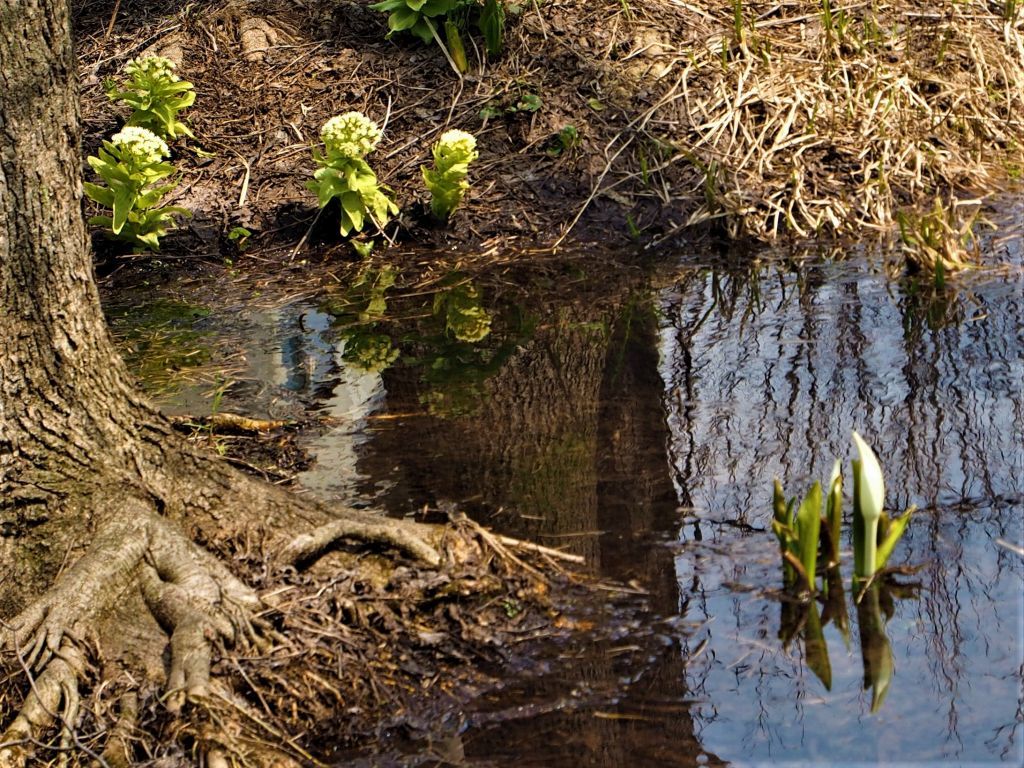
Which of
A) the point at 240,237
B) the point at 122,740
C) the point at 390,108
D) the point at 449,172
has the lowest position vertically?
the point at 122,740

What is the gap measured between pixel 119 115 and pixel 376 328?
3.08 metres

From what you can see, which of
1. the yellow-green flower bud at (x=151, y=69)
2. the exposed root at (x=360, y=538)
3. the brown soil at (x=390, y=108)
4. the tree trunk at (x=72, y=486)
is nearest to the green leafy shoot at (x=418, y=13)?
the brown soil at (x=390, y=108)

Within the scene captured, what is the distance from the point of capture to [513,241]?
21.2 feet

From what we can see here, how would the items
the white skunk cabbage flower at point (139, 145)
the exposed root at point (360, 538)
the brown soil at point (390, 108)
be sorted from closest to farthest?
the exposed root at point (360, 538) → the white skunk cabbage flower at point (139, 145) → the brown soil at point (390, 108)

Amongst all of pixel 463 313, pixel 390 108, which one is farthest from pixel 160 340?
pixel 390 108

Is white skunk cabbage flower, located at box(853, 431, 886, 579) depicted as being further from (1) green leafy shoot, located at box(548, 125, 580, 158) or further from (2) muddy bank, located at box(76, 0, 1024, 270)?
(1) green leafy shoot, located at box(548, 125, 580, 158)

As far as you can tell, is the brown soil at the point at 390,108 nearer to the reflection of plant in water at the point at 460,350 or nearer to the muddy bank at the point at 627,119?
the muddy bank at the point at 627,119

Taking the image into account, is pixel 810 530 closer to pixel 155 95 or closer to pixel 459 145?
pixel 459 145

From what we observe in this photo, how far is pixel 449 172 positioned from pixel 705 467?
3.08 metres

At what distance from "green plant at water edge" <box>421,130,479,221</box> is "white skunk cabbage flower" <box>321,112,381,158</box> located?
1.16 ft

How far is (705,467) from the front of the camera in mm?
3734

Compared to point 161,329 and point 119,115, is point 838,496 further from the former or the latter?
point 119,115

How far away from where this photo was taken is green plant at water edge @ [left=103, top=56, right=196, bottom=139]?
22.6ft

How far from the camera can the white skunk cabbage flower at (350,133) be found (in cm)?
621
